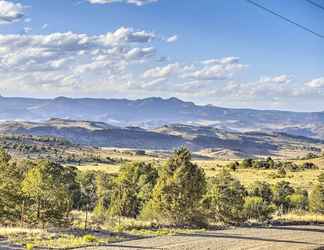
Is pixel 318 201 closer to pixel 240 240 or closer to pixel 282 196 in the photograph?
pixel 282 196

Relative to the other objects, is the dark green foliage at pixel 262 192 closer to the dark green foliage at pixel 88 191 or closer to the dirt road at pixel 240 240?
the dark green foliage at pixel 88 191

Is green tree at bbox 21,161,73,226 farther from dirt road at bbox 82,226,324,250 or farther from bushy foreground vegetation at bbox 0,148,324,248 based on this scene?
dirt road at bbox 82,226,324,250

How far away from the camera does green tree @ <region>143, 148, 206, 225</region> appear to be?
36.7 m

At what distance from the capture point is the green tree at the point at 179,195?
36719 millimetres

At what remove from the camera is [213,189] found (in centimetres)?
4238

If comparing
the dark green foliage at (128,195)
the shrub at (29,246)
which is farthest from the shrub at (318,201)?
the shrub at (29,246)

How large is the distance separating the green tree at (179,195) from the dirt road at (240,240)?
4.48 meters

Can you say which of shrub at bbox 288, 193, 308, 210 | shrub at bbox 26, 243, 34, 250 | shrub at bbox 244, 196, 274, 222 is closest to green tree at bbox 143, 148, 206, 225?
shrub at bbox 244, 196, 274, 222

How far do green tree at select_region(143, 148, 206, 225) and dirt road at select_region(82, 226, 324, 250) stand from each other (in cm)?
448

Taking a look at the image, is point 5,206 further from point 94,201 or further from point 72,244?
point 94,201

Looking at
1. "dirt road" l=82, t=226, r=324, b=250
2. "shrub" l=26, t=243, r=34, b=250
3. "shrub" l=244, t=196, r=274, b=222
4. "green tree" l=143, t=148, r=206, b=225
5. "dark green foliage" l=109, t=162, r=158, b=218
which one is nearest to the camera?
"shrub" l=26, t=243, r=34, b=250

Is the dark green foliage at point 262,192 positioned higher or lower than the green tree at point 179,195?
lower

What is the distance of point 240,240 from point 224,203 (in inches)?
522

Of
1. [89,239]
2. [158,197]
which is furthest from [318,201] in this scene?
[89,239]
